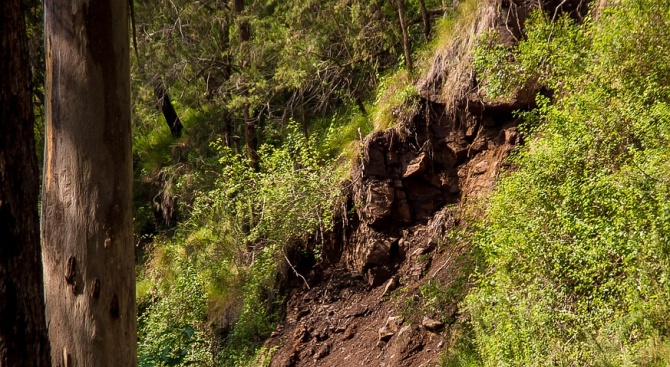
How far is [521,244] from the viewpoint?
9.08 m

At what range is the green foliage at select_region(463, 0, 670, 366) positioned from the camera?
7445 millimetres

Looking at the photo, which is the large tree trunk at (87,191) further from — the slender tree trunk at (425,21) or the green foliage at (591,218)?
the slender tree trunk at (425,21)

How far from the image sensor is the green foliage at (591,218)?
745 centimetres

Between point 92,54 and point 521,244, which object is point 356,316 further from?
point 92,54

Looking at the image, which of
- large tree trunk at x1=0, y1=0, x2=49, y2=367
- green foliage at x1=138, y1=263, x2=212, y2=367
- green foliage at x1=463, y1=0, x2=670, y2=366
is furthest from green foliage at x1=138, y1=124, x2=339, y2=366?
large tree trunk at x1=0, y1=0, x2=49, y2=367

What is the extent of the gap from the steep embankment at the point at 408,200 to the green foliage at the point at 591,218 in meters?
1.69

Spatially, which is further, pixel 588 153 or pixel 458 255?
pixel 458 255

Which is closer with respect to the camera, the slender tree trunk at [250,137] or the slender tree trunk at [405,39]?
the slender tree trunk at [405,39]

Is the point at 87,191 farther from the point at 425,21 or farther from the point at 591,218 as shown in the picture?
the point at 425,21

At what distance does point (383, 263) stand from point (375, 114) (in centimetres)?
322

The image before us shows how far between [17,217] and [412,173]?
10326 millimetres

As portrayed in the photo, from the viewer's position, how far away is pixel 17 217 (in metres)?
3.74

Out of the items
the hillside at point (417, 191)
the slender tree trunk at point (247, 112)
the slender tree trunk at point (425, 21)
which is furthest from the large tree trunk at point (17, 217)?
the slender tree trunk at point (247, 112)

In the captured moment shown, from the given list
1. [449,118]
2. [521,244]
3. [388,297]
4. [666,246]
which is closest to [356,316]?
[388,297]
